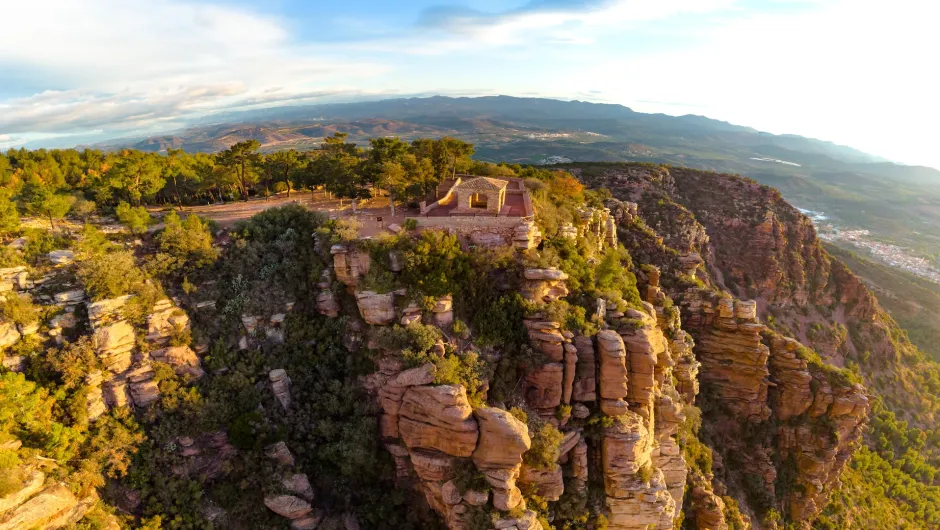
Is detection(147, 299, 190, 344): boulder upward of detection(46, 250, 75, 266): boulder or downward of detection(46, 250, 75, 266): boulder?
downward

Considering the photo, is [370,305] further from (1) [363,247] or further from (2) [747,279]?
(2) [747,279]

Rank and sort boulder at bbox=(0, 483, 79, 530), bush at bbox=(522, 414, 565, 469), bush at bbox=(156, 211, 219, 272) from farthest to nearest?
bush at bbox=(156, 211, 219, 272)
bush at bbox=(522, 414, 565, 469)
boulder at bbox=(0, 483, 79, 530)

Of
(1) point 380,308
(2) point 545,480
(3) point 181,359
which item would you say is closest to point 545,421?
(2) point 545,480

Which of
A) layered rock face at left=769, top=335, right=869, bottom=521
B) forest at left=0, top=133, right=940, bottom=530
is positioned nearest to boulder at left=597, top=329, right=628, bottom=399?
forest at left=0, top=133, right=940, bottom=530

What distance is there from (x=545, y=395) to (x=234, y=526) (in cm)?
1821

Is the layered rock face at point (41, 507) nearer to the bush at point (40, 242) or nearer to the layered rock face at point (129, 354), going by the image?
the layered rock face at point (129, 354)

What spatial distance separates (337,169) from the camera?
36.5 meters

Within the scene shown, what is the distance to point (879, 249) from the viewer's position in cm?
12850

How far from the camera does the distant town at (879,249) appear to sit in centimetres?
10606

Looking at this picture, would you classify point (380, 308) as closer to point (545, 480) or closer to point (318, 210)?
point (545, 480)

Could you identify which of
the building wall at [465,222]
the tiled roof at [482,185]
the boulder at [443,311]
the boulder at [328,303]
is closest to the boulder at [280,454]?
the boulder at [328,303]

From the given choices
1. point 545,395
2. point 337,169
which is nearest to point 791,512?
point 545,395

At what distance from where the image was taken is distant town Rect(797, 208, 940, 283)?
10606 centimetres

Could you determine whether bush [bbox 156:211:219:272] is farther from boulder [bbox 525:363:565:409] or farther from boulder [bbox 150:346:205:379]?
boulder [bbox 525:363:565:409]
